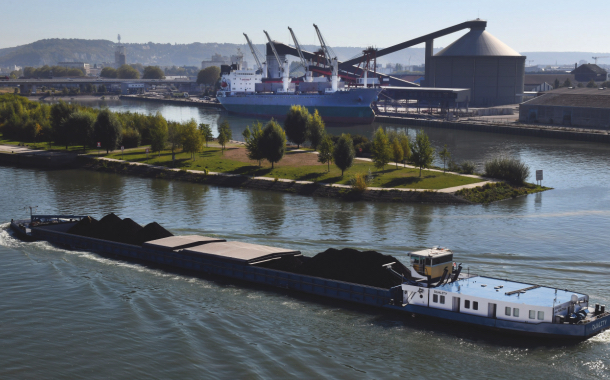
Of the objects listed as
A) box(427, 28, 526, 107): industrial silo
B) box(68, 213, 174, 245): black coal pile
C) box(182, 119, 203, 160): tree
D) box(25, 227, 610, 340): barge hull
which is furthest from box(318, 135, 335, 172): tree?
box(427, 28, 526, 107): industrial silo

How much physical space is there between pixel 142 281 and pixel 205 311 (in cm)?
676

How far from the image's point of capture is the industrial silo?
173m

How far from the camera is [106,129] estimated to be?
281ft

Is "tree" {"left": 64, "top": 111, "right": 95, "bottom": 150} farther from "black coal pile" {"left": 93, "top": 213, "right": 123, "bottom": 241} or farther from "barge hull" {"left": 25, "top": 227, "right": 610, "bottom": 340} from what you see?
"black coal pile" {"left": 93, "top": 213, "right": 123, "bottom": 241}

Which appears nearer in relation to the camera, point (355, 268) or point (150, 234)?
point (355, 268)

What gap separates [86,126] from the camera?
88562mm

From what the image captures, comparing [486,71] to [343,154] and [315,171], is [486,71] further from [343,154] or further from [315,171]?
[343,154]

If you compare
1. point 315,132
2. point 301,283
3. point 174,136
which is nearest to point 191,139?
point 174,136

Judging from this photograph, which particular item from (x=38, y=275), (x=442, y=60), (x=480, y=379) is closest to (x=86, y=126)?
(x=38, y=275)

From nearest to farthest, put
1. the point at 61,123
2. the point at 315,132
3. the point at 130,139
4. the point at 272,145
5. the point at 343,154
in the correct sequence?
the point at 343,154, the point at 272,145, the point at 315,132, the point at 130,139, the point at 61,123

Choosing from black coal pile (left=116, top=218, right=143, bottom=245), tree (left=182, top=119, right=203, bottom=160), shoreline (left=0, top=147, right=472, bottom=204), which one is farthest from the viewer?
tree (left=182, top=119, right=203, bottom=160)

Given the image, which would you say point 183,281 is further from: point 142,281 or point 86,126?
point 86,126

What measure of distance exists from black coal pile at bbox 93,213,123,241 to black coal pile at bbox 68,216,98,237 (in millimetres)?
380

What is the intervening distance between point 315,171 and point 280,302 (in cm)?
3692
